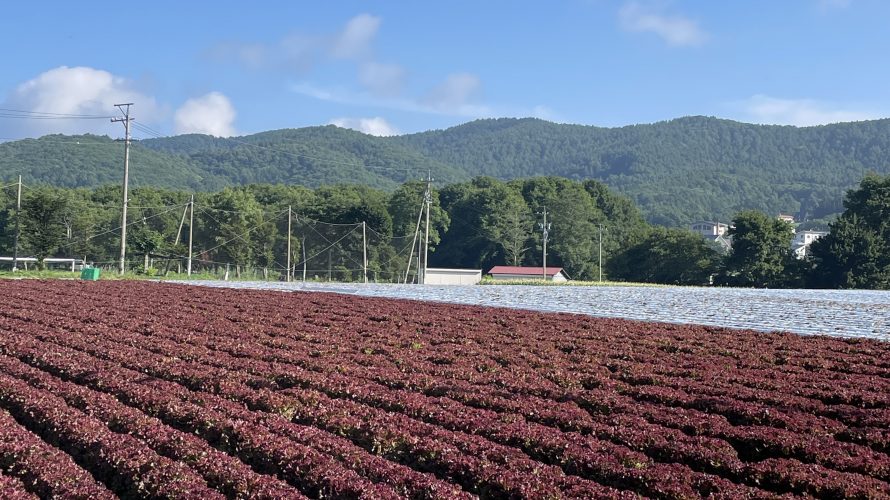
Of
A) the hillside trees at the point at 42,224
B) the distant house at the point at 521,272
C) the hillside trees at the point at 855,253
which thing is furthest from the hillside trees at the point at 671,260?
the hillside trees at the point at 42,224

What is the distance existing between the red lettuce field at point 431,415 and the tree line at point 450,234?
3714cm

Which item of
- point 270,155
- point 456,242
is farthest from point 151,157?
point 456,242

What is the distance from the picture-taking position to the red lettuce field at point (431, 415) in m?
6.70

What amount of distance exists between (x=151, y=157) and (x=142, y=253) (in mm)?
107381

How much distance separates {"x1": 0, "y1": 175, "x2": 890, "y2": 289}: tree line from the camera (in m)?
54.1

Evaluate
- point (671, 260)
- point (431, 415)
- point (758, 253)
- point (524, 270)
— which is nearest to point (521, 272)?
point (524, 270)

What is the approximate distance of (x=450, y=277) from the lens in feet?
184

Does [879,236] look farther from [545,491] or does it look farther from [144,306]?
[545,491]

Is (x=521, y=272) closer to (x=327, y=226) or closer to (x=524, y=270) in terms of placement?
(x=524, y=270)

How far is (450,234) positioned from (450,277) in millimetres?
38908

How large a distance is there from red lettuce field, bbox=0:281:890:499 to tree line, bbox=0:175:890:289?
122 feet

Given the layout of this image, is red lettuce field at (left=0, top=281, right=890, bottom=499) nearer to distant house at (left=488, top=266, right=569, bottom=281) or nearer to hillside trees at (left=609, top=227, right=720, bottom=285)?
hillside trees at (left=609, top=227, right=720, bottom=285)

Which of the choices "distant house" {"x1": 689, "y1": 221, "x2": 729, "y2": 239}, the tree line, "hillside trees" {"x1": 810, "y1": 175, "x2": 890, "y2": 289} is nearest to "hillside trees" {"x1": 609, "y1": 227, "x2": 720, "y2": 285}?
the tree line

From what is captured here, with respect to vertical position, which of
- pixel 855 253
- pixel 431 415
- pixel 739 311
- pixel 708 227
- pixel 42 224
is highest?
pixel 708 227
